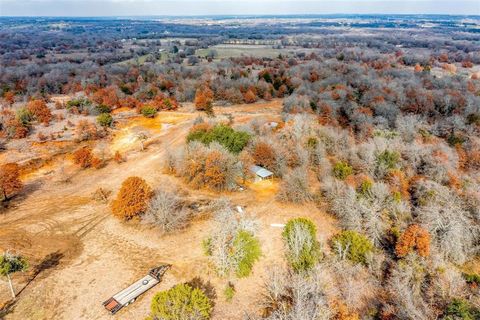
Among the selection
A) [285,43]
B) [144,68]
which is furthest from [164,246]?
[285,43]

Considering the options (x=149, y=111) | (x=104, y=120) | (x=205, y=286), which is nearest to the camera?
(x=205, y=286)

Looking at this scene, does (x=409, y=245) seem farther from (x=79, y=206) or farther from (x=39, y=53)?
(x=39, y=53)

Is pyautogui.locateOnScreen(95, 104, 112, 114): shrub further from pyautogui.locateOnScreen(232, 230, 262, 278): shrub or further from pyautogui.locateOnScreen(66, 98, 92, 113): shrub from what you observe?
pyautogui.locateOnScreen(232, 230, 262, 278): shrub

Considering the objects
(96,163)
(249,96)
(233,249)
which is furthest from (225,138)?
(249,96)

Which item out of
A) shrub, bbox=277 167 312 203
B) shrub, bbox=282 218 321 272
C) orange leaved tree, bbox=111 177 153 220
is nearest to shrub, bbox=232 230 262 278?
shrub, bbox=282 218 321 272

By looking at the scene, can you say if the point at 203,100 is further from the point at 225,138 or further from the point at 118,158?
the point at 225,138

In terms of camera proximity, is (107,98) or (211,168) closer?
(211,168)
